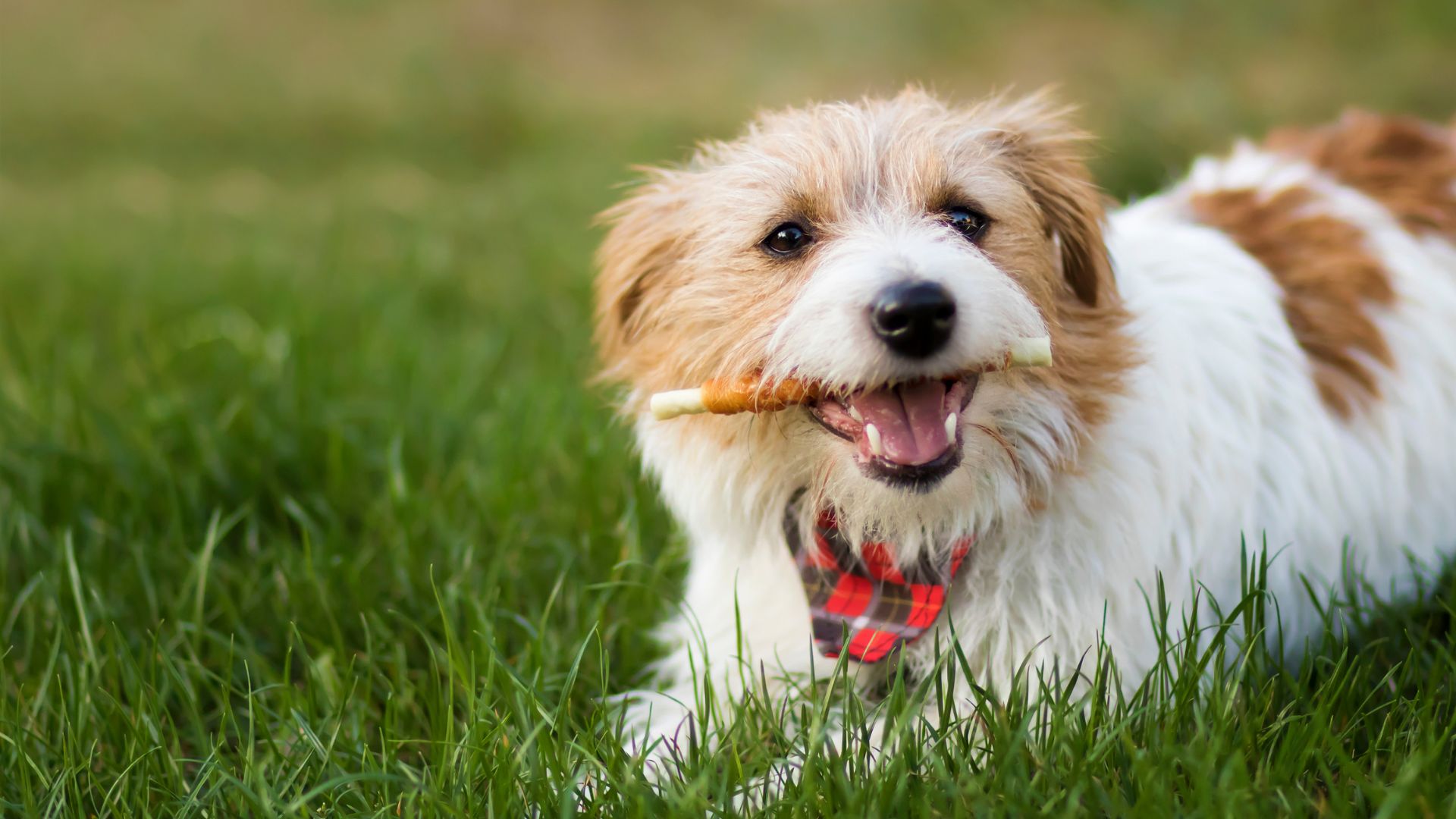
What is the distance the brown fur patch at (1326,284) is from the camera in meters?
2.86

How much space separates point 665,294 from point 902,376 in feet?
2.42

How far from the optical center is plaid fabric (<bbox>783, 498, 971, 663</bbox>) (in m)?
2.46

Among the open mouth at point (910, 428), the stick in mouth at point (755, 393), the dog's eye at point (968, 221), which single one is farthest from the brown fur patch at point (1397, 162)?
the open mouth at point (910, 428)

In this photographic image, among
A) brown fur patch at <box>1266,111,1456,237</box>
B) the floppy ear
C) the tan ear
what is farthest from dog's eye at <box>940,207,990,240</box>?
brown fur patch at <box>1266,111,1456,237</box>

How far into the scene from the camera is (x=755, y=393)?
7.54 ft

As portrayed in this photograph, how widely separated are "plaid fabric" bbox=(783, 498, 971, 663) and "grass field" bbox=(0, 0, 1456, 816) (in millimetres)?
185

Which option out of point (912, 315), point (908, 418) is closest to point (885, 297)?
point (912, 315)

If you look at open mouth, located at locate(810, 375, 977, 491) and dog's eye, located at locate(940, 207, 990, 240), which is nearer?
open mouth, located at locate(810, 375, 977, 491)

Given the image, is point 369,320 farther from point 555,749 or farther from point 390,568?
point 555,749

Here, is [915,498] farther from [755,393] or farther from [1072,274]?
[1072,274]

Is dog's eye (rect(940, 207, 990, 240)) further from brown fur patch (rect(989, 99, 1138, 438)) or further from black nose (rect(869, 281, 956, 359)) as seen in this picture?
black nose (rect(869, 281, 956, 359))

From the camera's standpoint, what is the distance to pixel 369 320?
221 inches

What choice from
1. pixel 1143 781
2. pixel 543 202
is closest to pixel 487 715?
pixel 1143 781

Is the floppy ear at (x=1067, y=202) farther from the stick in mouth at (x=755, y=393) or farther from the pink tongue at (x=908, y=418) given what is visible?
the pink tongue at (x=908, y=418)
